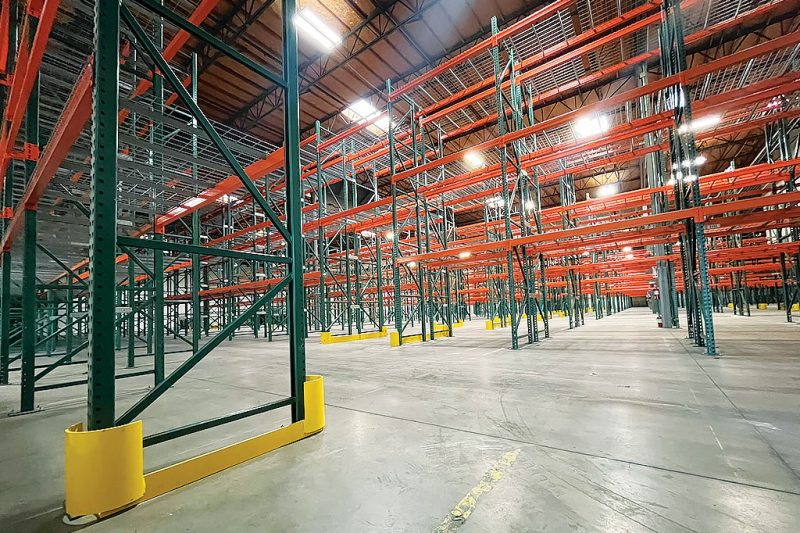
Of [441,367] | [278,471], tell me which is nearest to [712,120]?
[441,367]

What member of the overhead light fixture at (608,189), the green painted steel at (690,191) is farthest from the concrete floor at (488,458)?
the overhead light fixture at (608,189)

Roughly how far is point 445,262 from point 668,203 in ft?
22.6

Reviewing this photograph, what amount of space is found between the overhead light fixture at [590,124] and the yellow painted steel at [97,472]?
1572 centimetres

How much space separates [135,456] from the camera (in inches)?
77.4

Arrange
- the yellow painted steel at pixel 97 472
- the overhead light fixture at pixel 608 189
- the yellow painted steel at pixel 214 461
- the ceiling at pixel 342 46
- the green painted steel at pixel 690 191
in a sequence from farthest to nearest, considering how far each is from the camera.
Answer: the overhead light fixture at pixel 608 189 → the ceiling at pixel 342 46 → the green painted steel at pixel 690 191 → the yellow painted steel at pixel 214 461 → the yellow painted steel at pixel 97 472


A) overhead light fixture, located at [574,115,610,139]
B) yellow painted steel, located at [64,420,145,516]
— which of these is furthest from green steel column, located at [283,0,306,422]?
overhead light fixture, located at [574,115,610,139]

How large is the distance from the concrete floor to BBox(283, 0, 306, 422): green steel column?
1.77ft

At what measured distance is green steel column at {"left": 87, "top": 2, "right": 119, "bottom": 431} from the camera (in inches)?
75.7

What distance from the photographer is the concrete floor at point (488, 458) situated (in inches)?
67.6

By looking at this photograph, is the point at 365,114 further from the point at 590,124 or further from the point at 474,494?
the point at 474,494

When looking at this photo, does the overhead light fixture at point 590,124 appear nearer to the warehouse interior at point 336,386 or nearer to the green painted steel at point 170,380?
the warehouse interior at point 336,386

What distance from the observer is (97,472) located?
72.5 inches

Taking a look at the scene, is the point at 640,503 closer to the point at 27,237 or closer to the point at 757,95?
Answer: the point at 27,237

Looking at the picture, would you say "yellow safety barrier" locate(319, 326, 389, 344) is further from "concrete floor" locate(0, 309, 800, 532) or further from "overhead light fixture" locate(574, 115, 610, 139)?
"overhead light fixture" locate(574, 115, 610, 139)
